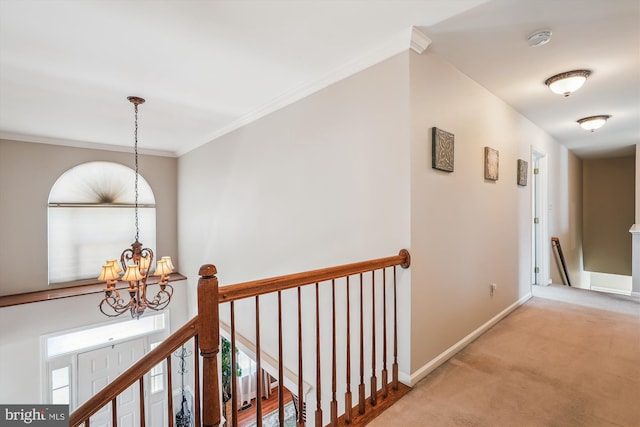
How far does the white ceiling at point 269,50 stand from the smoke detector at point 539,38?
0.04 metres

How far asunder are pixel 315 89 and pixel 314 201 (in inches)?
39.3

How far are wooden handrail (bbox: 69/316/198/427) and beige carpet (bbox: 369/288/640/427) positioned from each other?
1150 millimetres

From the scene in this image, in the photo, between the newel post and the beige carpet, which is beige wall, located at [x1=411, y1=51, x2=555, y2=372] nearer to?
the beige carpet

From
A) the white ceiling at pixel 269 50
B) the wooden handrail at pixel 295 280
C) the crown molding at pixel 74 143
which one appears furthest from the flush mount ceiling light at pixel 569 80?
the crown molding at pixel 74 143

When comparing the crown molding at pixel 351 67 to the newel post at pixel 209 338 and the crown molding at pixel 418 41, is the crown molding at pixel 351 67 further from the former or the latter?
the newel post at pixel 209 338

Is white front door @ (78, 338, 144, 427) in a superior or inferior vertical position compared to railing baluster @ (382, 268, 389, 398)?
inferior

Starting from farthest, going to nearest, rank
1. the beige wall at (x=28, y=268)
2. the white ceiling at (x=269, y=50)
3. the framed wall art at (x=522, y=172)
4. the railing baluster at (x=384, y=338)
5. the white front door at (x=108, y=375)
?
the white front door at (x=108, y=375), the beige wall at (x=28, y=268), the framed wall art at (x=522, y=172), the railing baluster at (x=384, y=338), the white ceiling at (x=269, y=50)

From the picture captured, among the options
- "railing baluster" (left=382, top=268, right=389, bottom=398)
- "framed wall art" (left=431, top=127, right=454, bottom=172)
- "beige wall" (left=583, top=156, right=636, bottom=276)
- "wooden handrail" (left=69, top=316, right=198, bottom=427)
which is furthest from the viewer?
"beige wall" (left=583, top=156, right=636, bottom=276)

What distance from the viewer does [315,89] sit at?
274 centimetres

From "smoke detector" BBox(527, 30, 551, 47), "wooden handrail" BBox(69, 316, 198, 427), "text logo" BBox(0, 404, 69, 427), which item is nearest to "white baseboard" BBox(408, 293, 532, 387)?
"wooden handrail" BBox(69, 316, 198, 427)

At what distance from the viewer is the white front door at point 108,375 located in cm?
467

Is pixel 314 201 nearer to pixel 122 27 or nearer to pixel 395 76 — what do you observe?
pixel 395 76

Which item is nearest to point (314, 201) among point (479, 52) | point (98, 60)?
point (479, 52)

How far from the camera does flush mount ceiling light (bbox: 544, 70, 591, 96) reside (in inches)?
99.7
